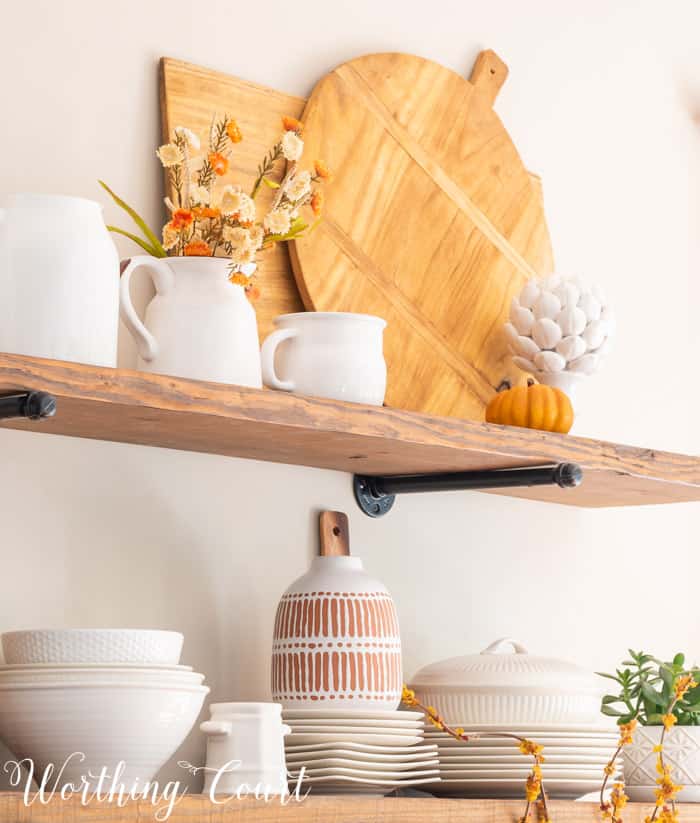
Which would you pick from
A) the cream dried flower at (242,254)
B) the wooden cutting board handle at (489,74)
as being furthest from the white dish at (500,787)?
the wooden cutting board handle at (489,74)

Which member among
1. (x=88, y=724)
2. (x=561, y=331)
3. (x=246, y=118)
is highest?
(x=246, y=118)

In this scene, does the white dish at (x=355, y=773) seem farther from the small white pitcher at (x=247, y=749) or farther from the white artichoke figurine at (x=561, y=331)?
the white artichoke figurine at (x=561, y=331)

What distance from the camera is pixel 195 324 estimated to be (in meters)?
1.33

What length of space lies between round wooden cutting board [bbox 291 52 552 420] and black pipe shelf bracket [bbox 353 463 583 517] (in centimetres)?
10

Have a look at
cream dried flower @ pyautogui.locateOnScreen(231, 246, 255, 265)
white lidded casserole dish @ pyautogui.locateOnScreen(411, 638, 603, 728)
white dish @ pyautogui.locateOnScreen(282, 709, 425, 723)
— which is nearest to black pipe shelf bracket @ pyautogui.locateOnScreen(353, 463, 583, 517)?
white lidded casserole dish @ pyautogui.locateOnScreen(411, 638, 603, 728)

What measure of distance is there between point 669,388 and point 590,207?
12.3 inches

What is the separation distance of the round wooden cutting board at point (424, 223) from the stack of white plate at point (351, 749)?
1.48ft

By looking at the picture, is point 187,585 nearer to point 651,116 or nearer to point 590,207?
point 590,207

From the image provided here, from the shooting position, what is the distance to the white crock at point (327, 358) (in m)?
1.41

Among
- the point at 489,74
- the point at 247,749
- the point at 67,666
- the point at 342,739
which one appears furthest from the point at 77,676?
the point at 489,74

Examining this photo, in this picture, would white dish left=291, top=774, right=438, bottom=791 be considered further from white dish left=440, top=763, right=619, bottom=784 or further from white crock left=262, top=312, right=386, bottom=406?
white crock left=262, top=312, right=386, bottom=406

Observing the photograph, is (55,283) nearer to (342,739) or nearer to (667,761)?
(342,739)

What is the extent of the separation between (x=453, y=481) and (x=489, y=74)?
64 centimetres

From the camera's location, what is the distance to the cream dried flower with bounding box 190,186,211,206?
1.37 metres
